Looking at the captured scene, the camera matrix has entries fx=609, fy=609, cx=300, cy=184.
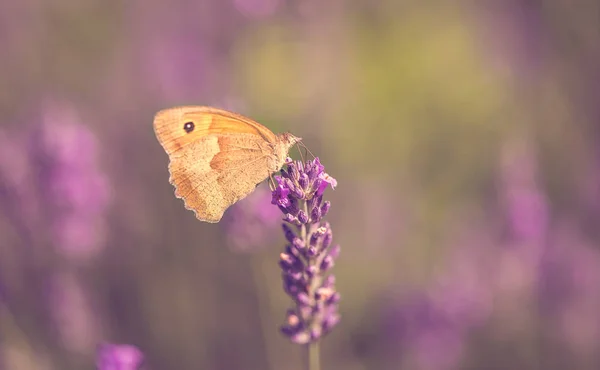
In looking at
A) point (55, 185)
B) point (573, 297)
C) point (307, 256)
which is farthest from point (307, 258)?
point (573, 297)

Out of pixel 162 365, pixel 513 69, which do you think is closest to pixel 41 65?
pixel 162 365

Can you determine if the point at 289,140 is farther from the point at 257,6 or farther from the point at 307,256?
the point at 257,6

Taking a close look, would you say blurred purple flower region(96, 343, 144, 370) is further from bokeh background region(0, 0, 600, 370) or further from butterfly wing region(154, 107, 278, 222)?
bokeh background region(0, 0, 600, 370)

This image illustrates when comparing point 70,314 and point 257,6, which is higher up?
point 257,6

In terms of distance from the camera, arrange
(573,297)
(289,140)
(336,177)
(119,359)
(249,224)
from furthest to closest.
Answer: (336,177) → (573,297) → (249,224) → (289,140) → (119,359)

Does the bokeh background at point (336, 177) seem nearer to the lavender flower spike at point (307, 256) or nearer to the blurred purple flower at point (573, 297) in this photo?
the blurred purple flower at point (573, 297)

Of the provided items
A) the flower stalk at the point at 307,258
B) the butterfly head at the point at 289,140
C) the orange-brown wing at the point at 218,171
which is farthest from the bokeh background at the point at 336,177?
the flower stalk at the point at 307,258
